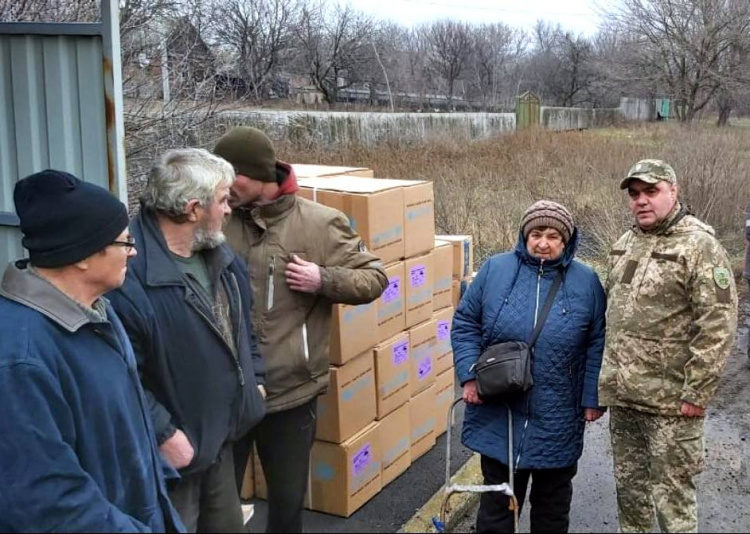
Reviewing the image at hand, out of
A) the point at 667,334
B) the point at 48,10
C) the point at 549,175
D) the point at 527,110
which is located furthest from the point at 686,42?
the point at 667,334

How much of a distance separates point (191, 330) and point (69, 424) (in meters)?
0.54

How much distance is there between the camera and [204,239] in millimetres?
2287

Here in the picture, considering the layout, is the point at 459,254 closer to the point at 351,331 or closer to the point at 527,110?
the point at 351,331

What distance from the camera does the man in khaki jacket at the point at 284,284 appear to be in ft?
9.07

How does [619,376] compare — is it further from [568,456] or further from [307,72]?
[307,72]

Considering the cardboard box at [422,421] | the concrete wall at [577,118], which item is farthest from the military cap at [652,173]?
the concrete wall at [577,118]

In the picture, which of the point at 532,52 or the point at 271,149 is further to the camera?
the point at 532,52

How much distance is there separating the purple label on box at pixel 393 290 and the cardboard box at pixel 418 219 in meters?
0.16

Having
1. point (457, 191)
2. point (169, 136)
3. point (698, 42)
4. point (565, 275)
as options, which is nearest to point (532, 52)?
point (698, 42)

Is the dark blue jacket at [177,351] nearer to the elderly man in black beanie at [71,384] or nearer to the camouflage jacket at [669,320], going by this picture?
the elderly man in black beanie at [71,384]

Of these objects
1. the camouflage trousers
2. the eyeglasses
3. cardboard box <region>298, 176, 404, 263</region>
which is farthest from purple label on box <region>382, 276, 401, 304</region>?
the eyeglasses

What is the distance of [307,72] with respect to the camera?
30.2 meters

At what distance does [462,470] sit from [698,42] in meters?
27.7

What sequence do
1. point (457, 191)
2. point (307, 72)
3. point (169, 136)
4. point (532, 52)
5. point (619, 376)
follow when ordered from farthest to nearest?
point (532, 52) → point (307, 72) → point (457, 191) → point (169, 136) → point (619, 376)
